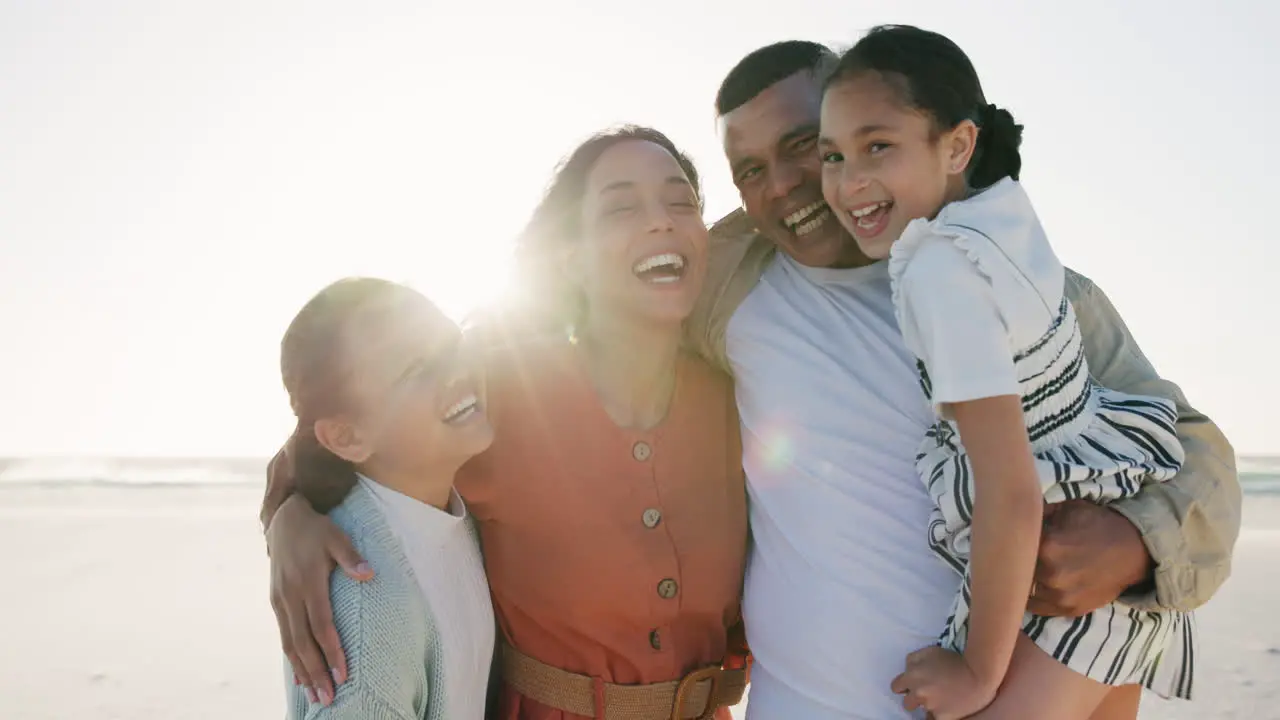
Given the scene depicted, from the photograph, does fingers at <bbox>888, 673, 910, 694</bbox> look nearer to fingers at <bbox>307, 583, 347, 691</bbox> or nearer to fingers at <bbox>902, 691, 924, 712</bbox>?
fingers at <bbox>902, 691, 924, 712</bbox>

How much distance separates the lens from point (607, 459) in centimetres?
261

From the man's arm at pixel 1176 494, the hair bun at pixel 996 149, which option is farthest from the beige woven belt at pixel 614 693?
the hair bun at pixel 996 149

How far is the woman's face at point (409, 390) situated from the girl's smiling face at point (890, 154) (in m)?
1.01

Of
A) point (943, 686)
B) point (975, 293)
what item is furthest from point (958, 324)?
point (943, 686)

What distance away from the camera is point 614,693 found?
8.35ft

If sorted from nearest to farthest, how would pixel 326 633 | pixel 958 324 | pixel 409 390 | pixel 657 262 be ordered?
1. pixel 958 324
2. pixel 326 633
3. pixel 409 390
4. pixel 657 262

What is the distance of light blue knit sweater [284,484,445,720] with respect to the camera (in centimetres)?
210

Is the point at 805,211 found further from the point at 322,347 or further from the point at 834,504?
the point at 322,347

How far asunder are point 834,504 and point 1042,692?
59 cm

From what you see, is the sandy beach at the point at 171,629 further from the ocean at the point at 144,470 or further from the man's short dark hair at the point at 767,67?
the ocean at the point at 144,470

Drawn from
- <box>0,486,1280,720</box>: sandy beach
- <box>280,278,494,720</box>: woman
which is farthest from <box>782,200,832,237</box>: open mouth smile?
<box>0,486,1280,720</box>: sandy beach

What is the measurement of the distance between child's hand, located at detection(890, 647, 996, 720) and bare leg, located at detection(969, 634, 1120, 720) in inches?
1.2

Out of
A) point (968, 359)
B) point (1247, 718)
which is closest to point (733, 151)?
point (968, 359)

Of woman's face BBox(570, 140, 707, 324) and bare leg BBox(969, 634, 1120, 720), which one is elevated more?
woman's face BBox(570, 140, 707, 324)
